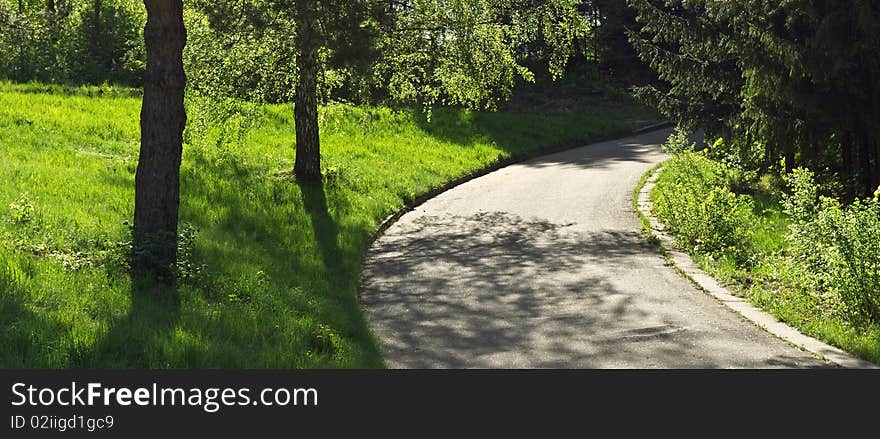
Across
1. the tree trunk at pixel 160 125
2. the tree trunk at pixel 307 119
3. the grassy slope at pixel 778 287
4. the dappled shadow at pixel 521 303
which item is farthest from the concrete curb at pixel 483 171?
the grassy slope at pixel 778 287

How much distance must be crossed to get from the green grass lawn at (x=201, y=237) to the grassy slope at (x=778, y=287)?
410 cm

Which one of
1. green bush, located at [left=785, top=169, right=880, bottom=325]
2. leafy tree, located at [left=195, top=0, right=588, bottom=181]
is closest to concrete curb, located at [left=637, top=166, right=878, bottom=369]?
green bush, located at [left=785, top=169, right=880, bottom=325]

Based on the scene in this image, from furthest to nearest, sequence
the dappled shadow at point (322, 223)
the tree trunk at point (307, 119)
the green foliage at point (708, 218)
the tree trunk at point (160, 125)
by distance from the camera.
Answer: the tree trunk at point (307, 119) < the green foliage at point (708, 218) < the dappled shadow at point (322, 223) < the tree trunk at point (160, 125)

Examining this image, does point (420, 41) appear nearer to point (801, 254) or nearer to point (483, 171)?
point (483, 171)

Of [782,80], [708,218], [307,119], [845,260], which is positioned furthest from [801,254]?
[307,119]

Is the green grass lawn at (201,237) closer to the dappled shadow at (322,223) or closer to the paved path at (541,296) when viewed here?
the dappled shadow at (322,223)

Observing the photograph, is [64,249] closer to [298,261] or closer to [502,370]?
[298,261]

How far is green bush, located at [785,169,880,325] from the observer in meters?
8.61

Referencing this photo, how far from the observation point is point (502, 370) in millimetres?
7445

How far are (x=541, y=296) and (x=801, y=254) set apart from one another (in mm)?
2812

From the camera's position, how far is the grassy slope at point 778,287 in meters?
8.23

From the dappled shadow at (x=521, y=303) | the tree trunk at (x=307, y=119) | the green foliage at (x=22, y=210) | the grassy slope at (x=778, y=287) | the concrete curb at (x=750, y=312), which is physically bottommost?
the dappled shadow at (x=521, y=303)

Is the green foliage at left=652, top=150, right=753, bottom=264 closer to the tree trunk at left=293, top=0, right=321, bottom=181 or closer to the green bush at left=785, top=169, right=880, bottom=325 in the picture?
the green bush at left=785, top=169, right=880, bottom=325

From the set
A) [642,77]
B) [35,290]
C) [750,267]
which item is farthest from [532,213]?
[642,77]
